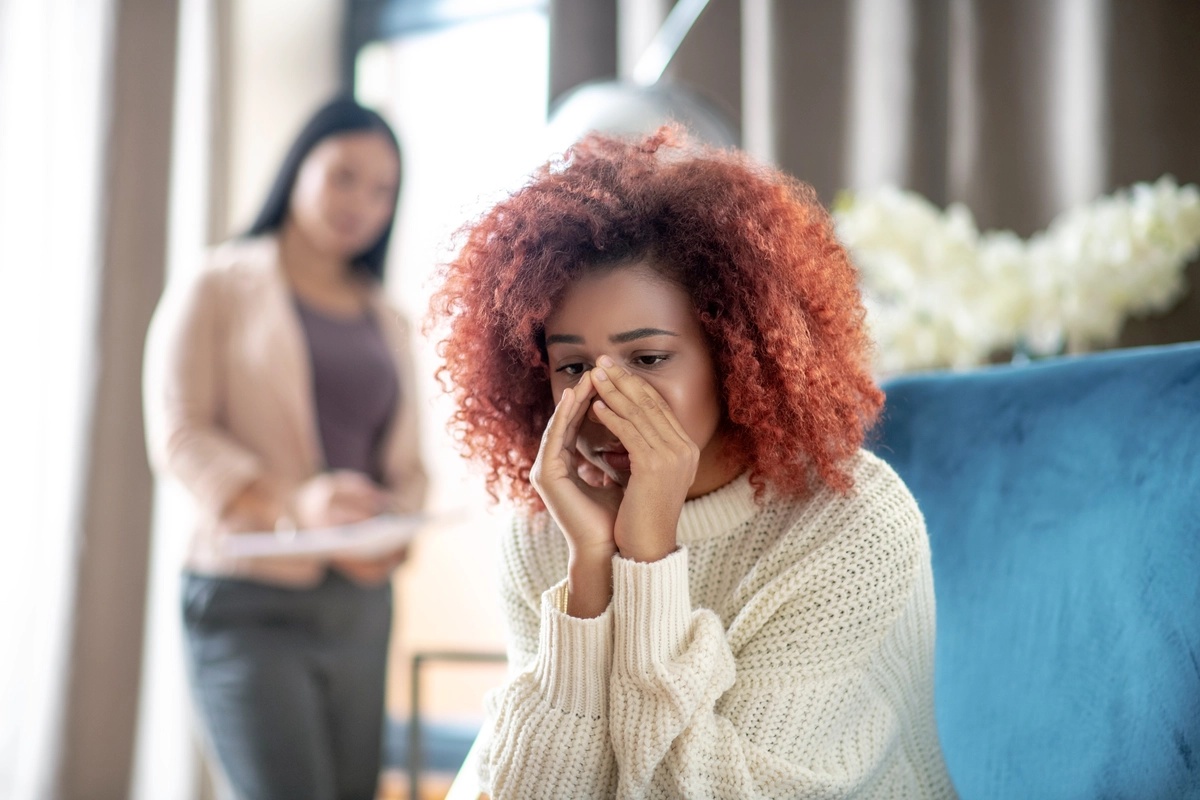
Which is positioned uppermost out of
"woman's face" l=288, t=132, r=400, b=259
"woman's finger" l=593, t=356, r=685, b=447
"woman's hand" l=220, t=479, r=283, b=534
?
"woman's face" l=288, t=132, r=400, b=259

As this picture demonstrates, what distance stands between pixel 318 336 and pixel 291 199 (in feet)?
0.92

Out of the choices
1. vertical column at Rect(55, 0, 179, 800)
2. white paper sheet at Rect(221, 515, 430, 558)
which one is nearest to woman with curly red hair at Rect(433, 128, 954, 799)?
white paper sheet at Rect(221, 515, 430, 558)

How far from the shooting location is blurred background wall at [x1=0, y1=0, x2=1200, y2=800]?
1.91m

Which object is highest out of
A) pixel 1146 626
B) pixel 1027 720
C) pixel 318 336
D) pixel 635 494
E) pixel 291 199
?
pixel 291 199

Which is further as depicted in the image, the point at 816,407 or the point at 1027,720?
the point at 1027,720

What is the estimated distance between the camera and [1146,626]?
3.26ft

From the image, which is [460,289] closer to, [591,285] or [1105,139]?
[591,285]

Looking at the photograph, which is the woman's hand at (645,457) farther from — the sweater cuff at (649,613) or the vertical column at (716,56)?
the vertical column at (716,56)

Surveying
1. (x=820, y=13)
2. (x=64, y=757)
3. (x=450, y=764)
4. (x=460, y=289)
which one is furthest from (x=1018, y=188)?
(x=64, y=757)

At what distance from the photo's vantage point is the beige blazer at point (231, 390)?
1842 mm

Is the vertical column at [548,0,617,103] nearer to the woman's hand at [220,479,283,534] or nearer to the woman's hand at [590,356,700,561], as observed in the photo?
the woman's hand at [220,479,283,534]

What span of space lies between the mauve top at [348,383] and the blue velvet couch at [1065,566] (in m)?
1.09

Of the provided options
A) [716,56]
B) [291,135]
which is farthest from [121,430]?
[716,56]

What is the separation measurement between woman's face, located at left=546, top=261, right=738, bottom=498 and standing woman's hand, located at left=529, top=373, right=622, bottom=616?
35 millimetres
